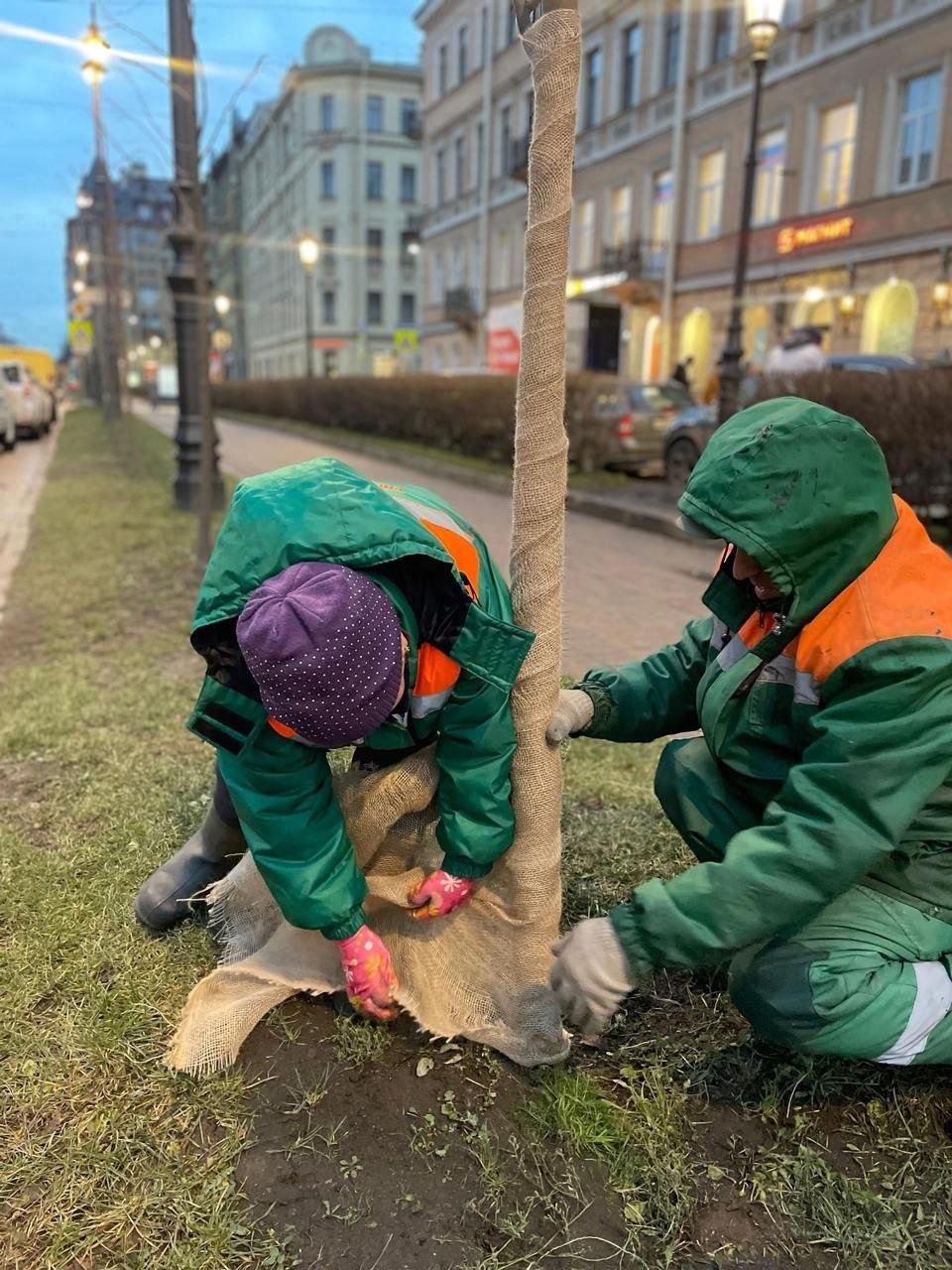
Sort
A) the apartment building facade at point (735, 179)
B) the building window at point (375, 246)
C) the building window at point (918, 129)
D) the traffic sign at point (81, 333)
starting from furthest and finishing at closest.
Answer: the building window at point (375, 246) → the traffic sign at point (81, 333) → the apartment building facade at point (735, 179) → the building window at point (918, 129)

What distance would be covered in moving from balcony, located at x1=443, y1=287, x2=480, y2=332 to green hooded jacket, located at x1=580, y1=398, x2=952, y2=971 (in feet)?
123

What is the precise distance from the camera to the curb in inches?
380

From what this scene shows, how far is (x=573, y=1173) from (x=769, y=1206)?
0.33 m

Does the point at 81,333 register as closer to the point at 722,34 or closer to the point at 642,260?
the point at 642,260

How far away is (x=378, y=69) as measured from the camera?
56344mm

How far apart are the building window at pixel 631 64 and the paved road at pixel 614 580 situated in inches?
722

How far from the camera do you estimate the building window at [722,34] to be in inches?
883

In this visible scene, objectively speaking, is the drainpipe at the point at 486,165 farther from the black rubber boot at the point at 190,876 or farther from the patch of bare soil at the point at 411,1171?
the patch of bare soil at the point at 411,1171

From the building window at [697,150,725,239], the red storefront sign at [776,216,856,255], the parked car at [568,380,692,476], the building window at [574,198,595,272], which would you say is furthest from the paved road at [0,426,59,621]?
the building window at [574,198,595,272]

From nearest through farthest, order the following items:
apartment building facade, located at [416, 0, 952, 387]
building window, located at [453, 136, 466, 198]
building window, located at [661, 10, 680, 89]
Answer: apartment building facade, located at [416, 0, 952, 387] → building window, located at [661, 10, 680, 89] → building window, located at [453, 136, 466, 198]

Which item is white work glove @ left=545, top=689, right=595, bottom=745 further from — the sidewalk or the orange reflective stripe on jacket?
the sidewalk

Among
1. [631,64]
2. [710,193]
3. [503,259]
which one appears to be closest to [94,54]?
[710,193]

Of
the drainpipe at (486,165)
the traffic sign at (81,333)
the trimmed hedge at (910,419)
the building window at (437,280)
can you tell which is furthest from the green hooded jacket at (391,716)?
the building window at (437,280)

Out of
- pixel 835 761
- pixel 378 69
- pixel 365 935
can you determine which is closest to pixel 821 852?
pixel 835 761
